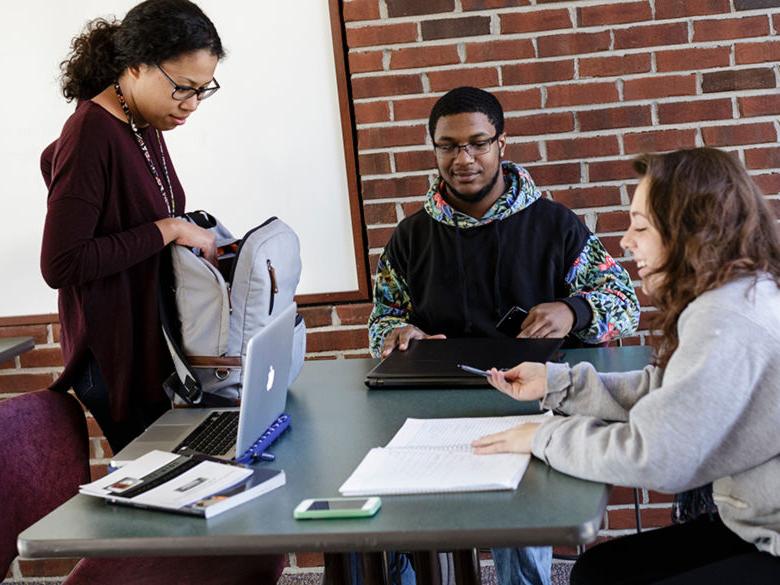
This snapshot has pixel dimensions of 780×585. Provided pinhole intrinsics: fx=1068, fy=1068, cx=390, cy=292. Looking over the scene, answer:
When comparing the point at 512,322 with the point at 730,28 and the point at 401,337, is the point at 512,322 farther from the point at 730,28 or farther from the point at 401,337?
the point at 730,28

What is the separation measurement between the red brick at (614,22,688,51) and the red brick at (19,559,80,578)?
2369 millimetres

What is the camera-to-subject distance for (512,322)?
8.33ft

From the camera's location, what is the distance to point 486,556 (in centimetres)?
334

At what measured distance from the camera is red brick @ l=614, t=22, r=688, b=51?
2906mm

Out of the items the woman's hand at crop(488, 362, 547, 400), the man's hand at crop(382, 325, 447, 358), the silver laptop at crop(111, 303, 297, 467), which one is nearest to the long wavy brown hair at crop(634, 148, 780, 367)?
the woman's hand at crop(488, 362, 547, 400)

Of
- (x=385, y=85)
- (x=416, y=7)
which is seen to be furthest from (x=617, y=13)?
(x=385, y=85)

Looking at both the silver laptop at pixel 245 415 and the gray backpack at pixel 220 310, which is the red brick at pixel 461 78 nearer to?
the gray backpack at pixel 220 310

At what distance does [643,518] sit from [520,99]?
4.27 feet

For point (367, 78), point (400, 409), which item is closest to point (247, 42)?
point (367, 78)

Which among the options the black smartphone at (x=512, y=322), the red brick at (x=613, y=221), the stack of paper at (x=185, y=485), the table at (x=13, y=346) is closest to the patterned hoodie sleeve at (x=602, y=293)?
the black smartphone at (x=512, y=322)

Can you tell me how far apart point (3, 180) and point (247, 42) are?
2.86ft

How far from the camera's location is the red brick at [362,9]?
118 inches

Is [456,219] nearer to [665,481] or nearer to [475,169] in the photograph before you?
[475,169]

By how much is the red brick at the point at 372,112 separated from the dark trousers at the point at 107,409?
3.69 feet
